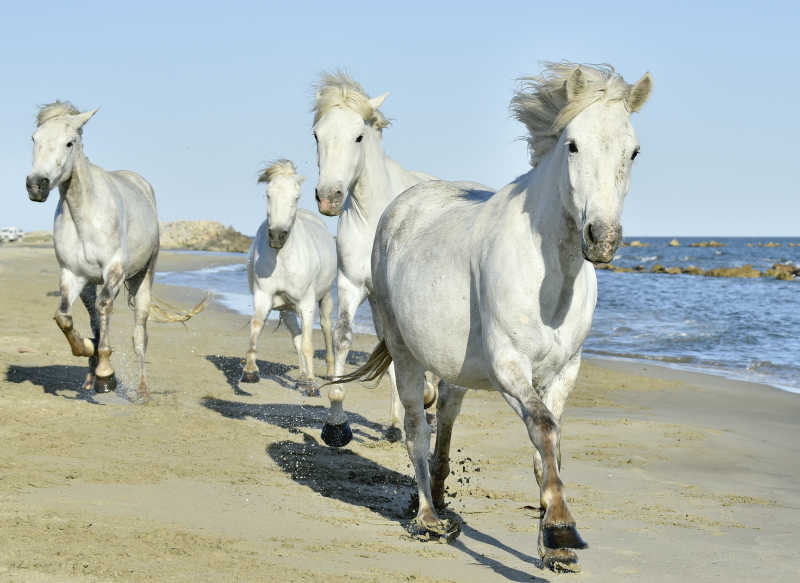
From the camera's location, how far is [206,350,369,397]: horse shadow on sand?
38.1ft

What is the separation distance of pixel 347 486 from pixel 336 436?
44.9 inches

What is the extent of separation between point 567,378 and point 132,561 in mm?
2292

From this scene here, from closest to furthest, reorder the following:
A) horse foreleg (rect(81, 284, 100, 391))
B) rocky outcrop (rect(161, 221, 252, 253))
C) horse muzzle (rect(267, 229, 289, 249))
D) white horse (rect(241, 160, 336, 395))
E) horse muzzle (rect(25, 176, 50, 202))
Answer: horse muzzle (rect(25, 176, 50, 202)) → horse foreleg (rect(81, 284, 100, 391)) → horse muzzle (rect(267, 229, 289, 249)) → white horse (rect(241, 160, 336, 395)) → rocky outcrop (rect(161, 221, 252, 253))

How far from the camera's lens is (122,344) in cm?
1403

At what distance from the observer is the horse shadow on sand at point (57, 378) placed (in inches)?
370

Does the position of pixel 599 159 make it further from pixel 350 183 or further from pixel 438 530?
pixel 350 183

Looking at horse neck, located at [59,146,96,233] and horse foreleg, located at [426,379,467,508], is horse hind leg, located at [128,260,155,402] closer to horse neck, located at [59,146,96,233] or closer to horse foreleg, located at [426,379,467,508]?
horse neck, located at [59,146,96,233]

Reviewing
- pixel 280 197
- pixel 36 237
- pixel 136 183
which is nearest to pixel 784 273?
pixel 280 197

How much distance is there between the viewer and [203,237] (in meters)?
96.9

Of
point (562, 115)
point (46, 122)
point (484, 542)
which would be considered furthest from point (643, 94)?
point (46, 122)

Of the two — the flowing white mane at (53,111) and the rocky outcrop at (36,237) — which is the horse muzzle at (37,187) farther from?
the rocky outcrop at (36,237)

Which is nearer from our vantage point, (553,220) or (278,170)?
(553,220)

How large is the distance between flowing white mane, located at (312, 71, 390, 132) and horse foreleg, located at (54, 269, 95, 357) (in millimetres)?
3286

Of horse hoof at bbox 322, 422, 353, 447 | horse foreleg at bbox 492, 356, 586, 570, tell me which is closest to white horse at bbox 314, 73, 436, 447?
horse hoof at bbox 322, 422, 353, 447
